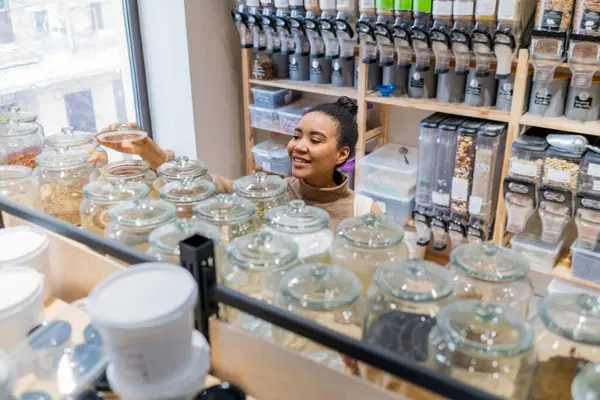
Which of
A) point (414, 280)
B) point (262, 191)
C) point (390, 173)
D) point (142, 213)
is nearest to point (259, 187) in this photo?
point (262, 191)

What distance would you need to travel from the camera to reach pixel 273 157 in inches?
117

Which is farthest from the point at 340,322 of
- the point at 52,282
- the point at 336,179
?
the point at 336,179

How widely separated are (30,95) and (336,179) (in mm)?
1636

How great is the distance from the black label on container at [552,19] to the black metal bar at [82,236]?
1.74 metres

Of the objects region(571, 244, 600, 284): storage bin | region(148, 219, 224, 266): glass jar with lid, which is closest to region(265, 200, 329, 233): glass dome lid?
region(148, 219, 224, 266): glass jar with lid

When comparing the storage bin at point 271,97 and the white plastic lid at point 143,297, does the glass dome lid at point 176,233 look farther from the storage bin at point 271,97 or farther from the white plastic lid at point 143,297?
the storage bin at point 271,97

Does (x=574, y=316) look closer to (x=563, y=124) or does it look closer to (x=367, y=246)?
(x=367, y=246)

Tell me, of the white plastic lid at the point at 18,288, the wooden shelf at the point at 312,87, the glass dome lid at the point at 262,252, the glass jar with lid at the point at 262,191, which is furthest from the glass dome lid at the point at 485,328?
the wooden shelf at the point at 312,87

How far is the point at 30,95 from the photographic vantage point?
8.47ft

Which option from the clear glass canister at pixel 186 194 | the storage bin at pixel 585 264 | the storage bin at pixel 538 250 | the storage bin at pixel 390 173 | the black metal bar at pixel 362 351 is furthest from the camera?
the storage bin at pixel 390 173

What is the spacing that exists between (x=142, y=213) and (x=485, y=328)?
622 millimetres

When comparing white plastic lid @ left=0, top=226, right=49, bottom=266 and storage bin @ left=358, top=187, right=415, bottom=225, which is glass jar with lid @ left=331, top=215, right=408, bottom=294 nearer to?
white plastic lid @ left=0, top=226, right=49, bottom=266

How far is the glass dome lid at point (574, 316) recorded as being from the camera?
0.68 metres

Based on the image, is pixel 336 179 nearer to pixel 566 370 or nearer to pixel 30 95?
pixel 566 370
